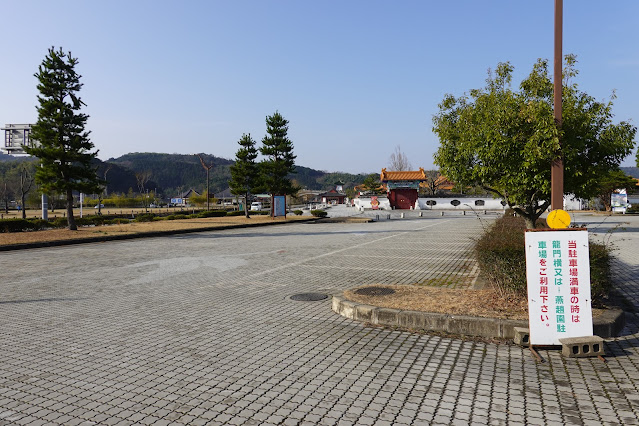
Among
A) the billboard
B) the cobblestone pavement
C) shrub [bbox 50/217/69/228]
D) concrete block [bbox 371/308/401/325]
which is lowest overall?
the cobblestone pavement

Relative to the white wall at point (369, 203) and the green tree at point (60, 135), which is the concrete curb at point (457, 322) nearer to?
the green tree at point (60, 135)

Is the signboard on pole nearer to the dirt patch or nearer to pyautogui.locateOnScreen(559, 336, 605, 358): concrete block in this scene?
the dirt patch

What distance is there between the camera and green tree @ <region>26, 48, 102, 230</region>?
20.0 meters

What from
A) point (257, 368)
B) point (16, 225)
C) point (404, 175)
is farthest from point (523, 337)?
point (404, 175)

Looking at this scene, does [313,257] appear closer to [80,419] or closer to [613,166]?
[613,166]

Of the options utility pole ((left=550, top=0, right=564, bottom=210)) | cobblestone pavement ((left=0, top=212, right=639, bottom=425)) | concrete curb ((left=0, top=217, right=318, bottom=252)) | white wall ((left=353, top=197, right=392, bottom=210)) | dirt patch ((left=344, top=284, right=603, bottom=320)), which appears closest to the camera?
cobblestone pavement ((left=0, top=212, right=639, bottom=425))

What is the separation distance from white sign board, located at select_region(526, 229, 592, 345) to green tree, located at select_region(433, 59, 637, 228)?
2.28 m

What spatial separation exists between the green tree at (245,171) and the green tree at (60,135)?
1468 centimetres

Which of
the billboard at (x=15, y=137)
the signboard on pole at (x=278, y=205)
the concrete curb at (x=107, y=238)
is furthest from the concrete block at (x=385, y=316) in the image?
the billboard at (x=15, y=137)

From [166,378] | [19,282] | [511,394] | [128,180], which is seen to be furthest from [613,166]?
[128,180]

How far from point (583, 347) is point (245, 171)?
32.3m

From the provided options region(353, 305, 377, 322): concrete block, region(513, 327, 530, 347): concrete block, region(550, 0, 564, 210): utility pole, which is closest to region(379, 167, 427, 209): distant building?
region(550, 0, 564, 210): utility pole

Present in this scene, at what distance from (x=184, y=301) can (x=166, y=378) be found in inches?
130

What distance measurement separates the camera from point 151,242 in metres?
17.8
